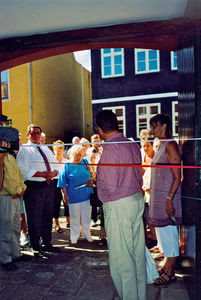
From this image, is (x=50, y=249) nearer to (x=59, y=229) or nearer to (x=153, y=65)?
(x=59, y=229)

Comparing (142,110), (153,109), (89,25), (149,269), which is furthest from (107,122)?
(153,109)

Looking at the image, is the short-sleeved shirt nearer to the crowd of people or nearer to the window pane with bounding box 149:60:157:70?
the crowd of people

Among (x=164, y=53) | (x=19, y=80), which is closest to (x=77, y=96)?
(x=19, y=80)

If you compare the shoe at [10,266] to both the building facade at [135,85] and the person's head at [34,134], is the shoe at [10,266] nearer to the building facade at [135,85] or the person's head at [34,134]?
the person's head at [34,134]

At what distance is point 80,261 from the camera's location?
12.0 ft

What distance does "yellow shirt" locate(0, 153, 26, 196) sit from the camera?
3.49 m

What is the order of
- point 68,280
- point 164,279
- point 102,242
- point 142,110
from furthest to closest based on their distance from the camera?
point 142,110 → point 102,242 → point 68,280 → point 164,279

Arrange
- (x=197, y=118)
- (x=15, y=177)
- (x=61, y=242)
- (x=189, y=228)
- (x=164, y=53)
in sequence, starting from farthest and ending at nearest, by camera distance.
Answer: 1. (x=164, y=53)
2. (x=61, y=242)
3. (x=15, y=177)
4. (x=189, y=228)
5. (x=197, y=118)

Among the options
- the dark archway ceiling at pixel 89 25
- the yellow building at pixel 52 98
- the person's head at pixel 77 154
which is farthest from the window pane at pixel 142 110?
the dark archway ceiling at pixel 89 25

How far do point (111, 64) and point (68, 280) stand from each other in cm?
1147

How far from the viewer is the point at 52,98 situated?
49.3ft

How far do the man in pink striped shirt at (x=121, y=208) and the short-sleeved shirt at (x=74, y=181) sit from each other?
1.97m

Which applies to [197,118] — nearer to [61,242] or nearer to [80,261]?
[80,261]

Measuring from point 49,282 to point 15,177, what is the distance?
4.13ft
